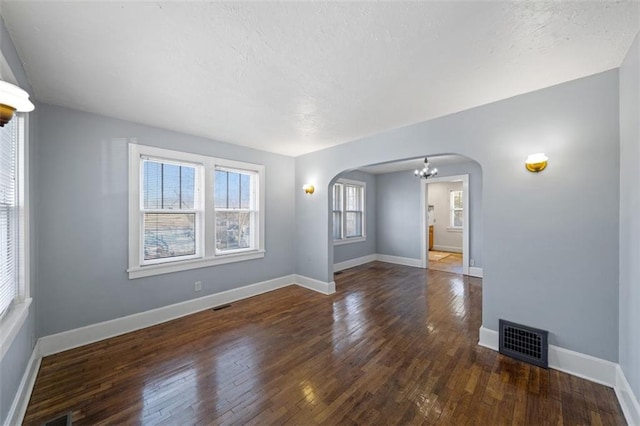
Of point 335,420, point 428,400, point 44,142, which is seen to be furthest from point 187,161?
point 428,400

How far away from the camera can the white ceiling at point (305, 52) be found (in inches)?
55.2

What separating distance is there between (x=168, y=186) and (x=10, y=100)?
2273 millimetres

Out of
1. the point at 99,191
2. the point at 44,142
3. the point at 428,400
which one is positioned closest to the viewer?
the point at 428,400

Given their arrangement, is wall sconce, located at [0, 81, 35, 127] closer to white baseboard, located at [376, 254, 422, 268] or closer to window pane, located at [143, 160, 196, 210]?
window pane, located at [143, 160, 196, 210]

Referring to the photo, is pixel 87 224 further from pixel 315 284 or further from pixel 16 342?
pixel 315 284

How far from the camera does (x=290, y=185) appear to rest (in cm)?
490

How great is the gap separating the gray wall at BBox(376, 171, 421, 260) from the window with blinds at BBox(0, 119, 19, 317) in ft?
22.1

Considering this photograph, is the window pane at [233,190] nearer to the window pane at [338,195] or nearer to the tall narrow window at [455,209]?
the window pane at [338,195]

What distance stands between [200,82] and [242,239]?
109 inches

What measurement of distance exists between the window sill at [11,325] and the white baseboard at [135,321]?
0.98m

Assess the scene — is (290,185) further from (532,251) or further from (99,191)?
(532,251)

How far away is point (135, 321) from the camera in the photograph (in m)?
3.02

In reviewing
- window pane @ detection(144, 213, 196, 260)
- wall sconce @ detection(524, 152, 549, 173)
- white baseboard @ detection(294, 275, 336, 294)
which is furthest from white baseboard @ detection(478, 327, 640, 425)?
window pane @ detection(144, 213, 196, 260)

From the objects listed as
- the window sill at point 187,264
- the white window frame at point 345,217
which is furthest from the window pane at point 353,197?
the window sill at point 187,264
